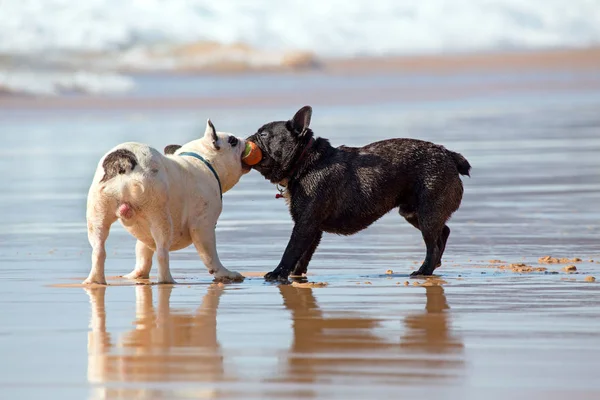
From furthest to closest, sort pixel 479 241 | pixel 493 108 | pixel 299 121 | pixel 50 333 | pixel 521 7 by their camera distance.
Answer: pixel 521 7
pixel 493 108
pixel 479 241
pixel 299 121
pixel 50 333

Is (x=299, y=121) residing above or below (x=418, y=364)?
above

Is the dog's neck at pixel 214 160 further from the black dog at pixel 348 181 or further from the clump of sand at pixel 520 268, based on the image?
the clump of sand at pixel 520 268

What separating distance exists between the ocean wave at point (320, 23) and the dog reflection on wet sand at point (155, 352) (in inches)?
1443

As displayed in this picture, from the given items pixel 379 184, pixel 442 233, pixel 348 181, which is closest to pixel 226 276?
pixel 348 181

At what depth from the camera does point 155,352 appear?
6.39 m

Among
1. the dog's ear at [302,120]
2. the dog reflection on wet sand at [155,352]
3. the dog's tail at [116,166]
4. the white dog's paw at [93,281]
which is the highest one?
the dog's ear at [302,120]

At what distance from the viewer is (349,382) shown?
5707 mm

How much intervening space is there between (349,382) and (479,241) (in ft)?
17.3

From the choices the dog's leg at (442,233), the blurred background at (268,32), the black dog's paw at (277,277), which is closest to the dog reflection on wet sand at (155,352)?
the black dog's paw at (277,277)

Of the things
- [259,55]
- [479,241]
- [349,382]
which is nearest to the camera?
[349,382]

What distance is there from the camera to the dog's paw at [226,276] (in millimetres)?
8898

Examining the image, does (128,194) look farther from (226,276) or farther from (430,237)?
(430,237)

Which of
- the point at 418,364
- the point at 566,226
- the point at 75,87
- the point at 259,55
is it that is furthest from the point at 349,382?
the point at 259,55

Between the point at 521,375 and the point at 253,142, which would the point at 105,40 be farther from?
the point at 521,375
